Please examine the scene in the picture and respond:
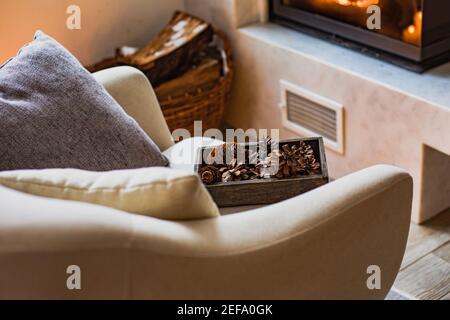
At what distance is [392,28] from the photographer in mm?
2383

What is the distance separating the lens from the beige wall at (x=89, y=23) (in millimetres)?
2646

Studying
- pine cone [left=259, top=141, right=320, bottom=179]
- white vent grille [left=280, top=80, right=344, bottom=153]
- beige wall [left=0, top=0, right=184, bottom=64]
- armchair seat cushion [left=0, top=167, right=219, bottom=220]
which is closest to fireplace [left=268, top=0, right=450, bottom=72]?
white vent grille [left=280, top=80, right=344, bottom=153]

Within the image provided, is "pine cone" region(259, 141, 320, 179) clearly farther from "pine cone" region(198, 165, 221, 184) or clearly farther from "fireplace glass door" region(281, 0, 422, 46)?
"fireplace glass door" region(281, 0, 422, 46)

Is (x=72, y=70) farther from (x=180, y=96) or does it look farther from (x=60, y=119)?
(x=180, y=96)

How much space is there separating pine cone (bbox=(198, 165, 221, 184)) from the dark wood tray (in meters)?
0.02

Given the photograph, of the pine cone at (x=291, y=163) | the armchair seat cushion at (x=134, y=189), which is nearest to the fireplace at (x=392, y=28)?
the pine cone at (x=291, y=163)

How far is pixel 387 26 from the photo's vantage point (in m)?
2.40

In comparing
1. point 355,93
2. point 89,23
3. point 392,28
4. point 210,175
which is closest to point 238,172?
point 210,175

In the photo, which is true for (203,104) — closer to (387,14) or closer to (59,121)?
(387,14)

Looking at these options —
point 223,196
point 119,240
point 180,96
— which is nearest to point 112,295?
point 119,240

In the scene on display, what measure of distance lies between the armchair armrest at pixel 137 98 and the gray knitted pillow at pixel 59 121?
0.64ft

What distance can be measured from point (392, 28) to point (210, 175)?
1.05m

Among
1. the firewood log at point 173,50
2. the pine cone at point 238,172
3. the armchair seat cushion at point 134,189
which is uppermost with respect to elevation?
the armchair seat cushion at point 134,189

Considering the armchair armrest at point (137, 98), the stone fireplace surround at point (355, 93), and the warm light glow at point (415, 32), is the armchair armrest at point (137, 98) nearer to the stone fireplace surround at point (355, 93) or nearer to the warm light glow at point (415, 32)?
the stone fireplace surround at point (355, 93)
